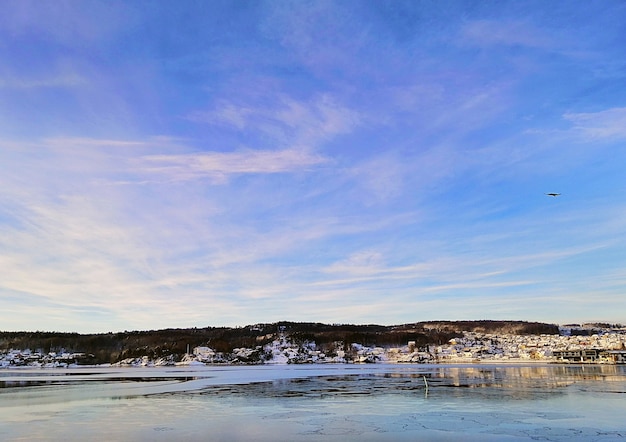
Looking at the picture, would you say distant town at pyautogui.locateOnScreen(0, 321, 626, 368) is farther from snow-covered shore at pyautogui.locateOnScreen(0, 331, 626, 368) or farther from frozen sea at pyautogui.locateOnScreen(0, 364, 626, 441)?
frozen sea at pyautogui.locateOnScreen(0, 364, 626, 441)

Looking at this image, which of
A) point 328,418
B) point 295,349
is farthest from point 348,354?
point 328,418

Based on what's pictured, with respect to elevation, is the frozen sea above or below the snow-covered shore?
above

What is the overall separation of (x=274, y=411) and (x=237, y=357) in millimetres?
139748

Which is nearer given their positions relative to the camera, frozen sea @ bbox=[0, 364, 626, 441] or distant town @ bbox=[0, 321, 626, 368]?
frozen sea @ bbox=[0, 364, 626, 441]

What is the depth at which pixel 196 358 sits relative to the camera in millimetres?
144875

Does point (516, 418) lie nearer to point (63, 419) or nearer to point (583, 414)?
point (583, 414)

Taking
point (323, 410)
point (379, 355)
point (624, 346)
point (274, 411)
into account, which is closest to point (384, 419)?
point (323, 410)

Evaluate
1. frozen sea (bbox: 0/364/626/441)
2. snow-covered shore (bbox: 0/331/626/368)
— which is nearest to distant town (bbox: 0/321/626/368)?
snow-covered shore (bbox: 0/331/626/368)

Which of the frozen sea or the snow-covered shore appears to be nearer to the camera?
the frozen sea

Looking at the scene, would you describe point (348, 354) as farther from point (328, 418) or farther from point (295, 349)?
point (328, 418)

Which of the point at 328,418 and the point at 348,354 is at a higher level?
the point at 328,418

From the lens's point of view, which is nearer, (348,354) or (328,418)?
(328,418)

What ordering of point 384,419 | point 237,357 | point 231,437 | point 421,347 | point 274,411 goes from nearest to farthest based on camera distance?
point 231,437
point 384,419
point 274,411
point 237,357
point 421,347

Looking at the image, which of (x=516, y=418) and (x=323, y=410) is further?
(x=323, y=410)
